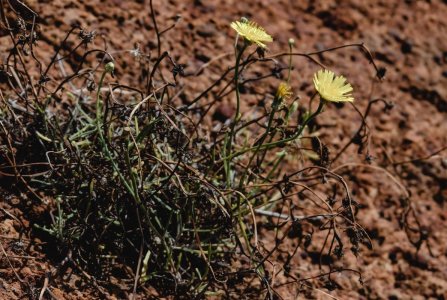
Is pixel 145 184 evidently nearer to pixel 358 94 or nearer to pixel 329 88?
pixel 329 88

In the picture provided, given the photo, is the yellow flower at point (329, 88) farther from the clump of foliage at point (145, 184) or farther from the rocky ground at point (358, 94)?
the rocky ground at point (358, 94)

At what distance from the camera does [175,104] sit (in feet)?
8.08

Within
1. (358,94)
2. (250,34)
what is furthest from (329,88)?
(358,94)

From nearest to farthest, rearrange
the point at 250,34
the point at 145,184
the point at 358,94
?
the point at 250,34, the point at 145,184, the point at 358,94

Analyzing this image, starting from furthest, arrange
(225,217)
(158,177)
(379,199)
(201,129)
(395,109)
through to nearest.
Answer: (395,109), (379,199), (201,129), (158,177), (225,217)

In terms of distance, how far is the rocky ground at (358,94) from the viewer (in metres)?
2.20

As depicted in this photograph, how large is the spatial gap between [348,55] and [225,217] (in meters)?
1.60

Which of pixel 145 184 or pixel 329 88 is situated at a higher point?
pixel 329 88

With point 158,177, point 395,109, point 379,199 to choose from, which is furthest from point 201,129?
point 395,109

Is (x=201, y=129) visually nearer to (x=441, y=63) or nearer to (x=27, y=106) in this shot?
(x=27, y=106)

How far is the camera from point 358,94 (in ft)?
9.68

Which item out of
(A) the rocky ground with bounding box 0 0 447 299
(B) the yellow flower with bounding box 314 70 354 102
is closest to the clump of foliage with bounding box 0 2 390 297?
(B) the yellow flower with bounding box 314 70 354 102

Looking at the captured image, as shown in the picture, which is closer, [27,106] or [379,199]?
[27,106]

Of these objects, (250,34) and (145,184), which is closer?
(250,34)
